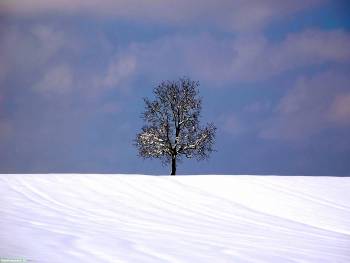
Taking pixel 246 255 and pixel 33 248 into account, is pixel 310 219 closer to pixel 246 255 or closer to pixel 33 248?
pixel 246 255

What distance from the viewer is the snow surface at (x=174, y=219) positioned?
218 inches

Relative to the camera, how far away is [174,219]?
8969 millimetres

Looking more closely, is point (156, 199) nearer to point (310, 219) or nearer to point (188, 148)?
point (310, 219)

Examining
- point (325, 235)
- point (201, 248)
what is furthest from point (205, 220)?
point (201, 248)

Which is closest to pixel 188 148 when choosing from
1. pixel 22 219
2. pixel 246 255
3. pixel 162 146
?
pixel 162 146

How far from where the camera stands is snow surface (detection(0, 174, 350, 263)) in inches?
218

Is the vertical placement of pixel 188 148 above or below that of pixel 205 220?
above

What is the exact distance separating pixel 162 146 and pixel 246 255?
2161 centimetres

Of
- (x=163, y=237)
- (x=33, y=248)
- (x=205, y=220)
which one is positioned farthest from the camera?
(x=205, y=220)

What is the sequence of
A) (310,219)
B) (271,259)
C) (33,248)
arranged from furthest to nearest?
(310,219)
(271,259)
(33,248)

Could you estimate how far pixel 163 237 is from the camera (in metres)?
6.60

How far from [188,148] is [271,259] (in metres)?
21.5

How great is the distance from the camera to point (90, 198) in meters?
11.0

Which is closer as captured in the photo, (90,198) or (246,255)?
(246,255)
